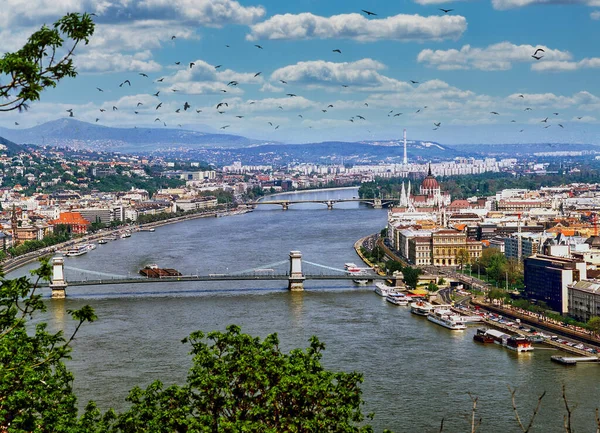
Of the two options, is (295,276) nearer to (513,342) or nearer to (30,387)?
(513,342)

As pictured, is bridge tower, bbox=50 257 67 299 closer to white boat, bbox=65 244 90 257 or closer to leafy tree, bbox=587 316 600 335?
leafy tree, bbox=587 316 600 335

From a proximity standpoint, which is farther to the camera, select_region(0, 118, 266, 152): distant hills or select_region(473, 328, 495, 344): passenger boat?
select_region(0, 118, 266, 152): distant hills

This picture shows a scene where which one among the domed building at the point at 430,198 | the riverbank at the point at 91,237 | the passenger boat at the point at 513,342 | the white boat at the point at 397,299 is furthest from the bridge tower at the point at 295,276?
the domed building at the point at 430,198

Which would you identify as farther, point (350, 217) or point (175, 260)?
point (350, 217)

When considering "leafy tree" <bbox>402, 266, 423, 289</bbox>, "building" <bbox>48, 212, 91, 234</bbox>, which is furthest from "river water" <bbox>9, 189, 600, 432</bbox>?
"building" <bbox>48, 212, 91, 234</bbox>

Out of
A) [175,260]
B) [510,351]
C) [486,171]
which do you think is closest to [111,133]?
[486,171]

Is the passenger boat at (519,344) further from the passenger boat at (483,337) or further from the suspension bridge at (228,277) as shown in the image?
the suspension bridge at (228,277)

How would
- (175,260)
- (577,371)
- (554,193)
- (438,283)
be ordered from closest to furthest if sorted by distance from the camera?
(577,371), (438,283), (175,260), (554,193)

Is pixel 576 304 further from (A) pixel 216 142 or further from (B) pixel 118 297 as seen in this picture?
(A) pixel 216 142
